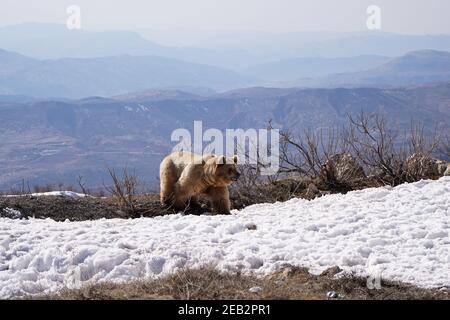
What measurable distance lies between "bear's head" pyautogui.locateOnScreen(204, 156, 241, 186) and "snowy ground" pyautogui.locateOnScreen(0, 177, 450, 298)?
1389 mm

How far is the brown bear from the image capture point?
12.6 meters

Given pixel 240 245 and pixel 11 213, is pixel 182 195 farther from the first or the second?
pixel 240 245

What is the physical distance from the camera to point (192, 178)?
12867 millimetres

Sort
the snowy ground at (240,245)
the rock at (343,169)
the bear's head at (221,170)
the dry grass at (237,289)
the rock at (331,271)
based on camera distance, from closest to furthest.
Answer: the dry grass at (237,289) < the rock at (331,271) < the snowy ground at (240,245) < the bear's head at (221,170) < the rock at (343,169)

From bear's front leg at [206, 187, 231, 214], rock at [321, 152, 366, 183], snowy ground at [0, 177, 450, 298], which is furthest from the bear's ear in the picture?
rock at [321, 152, 366, 183]

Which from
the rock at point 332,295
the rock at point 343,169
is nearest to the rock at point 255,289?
the rock at point 332,295

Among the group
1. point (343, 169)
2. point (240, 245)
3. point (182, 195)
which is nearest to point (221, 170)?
point (182, 195)

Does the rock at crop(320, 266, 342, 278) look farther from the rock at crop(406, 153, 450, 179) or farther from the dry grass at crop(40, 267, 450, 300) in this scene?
the rock at crop(406, 153, 450, 179)

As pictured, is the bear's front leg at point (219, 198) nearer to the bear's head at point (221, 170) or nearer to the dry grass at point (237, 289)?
the bear's head at point (221, 170)

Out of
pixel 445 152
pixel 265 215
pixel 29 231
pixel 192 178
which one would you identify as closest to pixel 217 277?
pixel 29 231

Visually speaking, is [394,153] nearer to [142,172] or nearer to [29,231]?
[29,231]

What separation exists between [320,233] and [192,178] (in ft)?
12.9

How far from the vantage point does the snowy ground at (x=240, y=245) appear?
313 inches

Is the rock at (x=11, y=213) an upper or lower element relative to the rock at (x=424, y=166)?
lower
